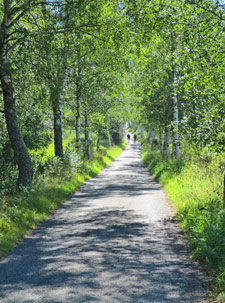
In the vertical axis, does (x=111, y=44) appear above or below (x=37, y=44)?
above

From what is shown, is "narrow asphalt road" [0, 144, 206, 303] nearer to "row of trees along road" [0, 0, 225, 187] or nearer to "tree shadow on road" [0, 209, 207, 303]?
"tree shadow on road" [0, 209, 207, 303]

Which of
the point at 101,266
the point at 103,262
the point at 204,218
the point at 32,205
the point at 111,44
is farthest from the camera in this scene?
the point at 111,44

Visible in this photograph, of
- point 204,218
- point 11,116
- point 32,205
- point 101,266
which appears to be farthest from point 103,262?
point 11,116

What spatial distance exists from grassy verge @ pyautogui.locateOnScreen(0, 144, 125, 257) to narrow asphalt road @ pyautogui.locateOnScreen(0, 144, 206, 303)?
28cm

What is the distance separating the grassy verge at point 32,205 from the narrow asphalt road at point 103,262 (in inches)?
10.9

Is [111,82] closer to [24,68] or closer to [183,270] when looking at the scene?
[24,68]

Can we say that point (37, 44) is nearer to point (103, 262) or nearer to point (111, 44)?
point (111, 44)

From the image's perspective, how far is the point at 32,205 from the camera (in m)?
9.97

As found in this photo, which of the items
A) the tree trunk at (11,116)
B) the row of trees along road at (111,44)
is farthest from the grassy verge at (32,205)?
the row of trees along road at (111,44)

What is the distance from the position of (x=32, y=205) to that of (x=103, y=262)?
178 inches

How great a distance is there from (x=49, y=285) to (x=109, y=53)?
14780 mm

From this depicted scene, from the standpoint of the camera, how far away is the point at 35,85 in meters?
11.6

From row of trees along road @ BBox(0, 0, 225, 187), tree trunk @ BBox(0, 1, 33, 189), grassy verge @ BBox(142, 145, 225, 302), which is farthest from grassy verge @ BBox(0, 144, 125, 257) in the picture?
grassy verge @ BBox(142, 145, 225, 302)

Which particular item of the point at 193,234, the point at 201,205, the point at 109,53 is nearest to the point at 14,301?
the point at 193,234
